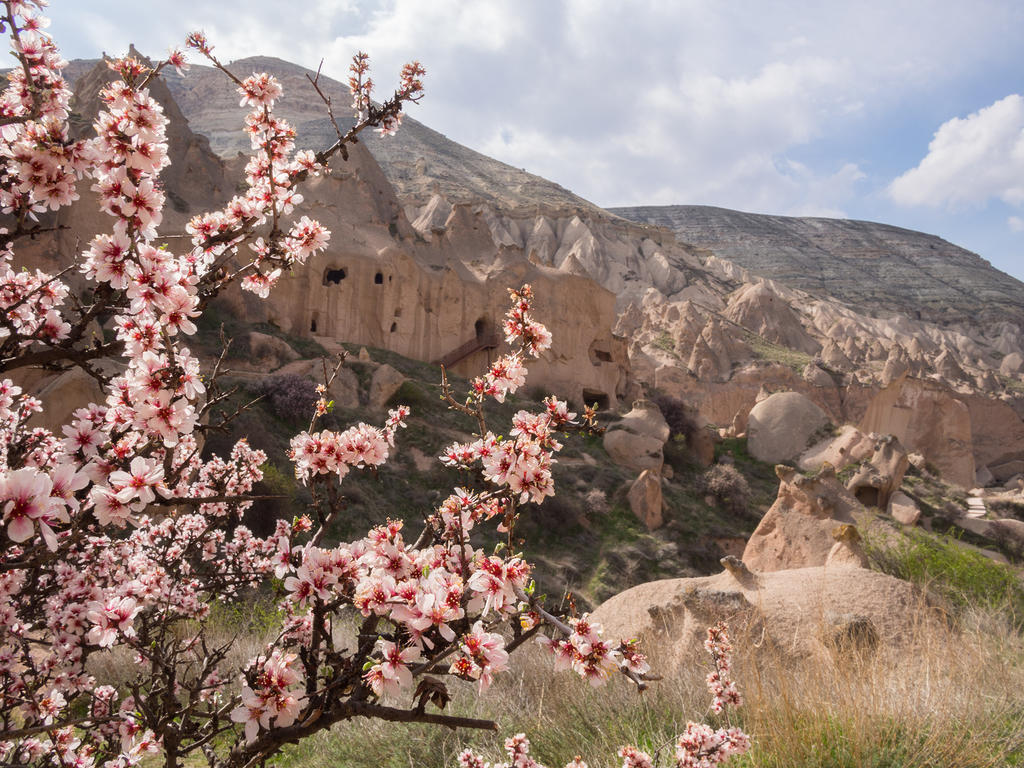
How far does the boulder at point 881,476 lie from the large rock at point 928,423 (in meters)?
12.6

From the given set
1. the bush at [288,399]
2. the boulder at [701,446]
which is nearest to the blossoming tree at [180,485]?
the bush at [288,399]

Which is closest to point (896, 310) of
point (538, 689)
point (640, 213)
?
point (640, 213)

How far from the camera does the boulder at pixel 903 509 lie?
21.0 metres

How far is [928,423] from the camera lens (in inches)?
1414

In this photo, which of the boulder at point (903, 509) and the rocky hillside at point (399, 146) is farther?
the rocky hillside at point (399, 146)

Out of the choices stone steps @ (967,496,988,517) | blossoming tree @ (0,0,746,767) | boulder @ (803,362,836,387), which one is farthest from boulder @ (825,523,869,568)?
boulder @ (803,362,836,387)

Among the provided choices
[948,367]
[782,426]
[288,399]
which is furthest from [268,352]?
[948,367]

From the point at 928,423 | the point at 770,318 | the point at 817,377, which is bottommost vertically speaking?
the point at 928,423

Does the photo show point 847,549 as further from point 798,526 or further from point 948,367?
point 948,367

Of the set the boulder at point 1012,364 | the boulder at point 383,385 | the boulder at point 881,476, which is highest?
the boulder at point 1012,364

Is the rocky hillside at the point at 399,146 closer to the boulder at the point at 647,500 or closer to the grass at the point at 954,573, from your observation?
the boulder at the point at 647,500

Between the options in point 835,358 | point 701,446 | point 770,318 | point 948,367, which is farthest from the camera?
point 770,318

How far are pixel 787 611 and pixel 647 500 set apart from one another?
1411 cm

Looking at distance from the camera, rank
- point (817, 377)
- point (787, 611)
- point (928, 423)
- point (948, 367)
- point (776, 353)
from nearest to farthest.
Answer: point (787, 611), point (928, 423), point (817, 377), point (776, 353), point (948, 367)
